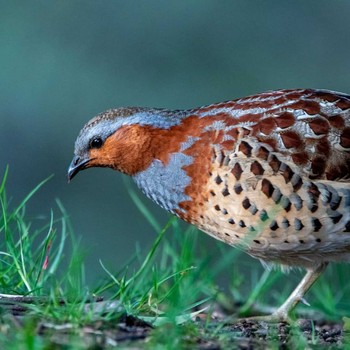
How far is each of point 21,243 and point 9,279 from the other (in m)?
0.29

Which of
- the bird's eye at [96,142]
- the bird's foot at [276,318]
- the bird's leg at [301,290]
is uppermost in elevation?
the bird's eye at [96,142]

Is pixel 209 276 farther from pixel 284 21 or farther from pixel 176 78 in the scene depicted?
pixel 284 21

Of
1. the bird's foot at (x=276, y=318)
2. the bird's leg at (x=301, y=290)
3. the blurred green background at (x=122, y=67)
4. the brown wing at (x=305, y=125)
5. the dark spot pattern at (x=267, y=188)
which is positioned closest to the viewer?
the dark spot pattern at (x=267, y=188)

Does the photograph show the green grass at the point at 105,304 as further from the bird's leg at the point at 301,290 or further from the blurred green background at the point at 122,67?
the blurred green background at the point at 122,67

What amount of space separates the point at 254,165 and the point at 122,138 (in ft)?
3.31

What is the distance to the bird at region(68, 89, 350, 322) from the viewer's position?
6082 millimetres

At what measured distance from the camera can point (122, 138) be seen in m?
6.65

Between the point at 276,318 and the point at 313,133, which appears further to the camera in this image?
the point at 276,318

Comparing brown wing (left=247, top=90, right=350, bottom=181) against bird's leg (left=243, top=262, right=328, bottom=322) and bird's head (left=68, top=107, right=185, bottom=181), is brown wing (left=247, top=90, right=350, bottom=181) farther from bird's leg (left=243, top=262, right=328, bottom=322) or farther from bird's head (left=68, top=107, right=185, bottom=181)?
bird's leg (left=243, top=262, right=328, bottom=322)

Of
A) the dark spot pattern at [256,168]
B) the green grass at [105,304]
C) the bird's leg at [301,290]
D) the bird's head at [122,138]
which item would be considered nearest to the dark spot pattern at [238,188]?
the dark spot pattern at [256,168]

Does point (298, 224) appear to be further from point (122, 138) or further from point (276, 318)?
point (122, 138)

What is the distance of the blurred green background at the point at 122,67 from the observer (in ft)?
39.3

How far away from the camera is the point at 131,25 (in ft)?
43.2

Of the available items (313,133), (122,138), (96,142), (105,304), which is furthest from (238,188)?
(105,304)
